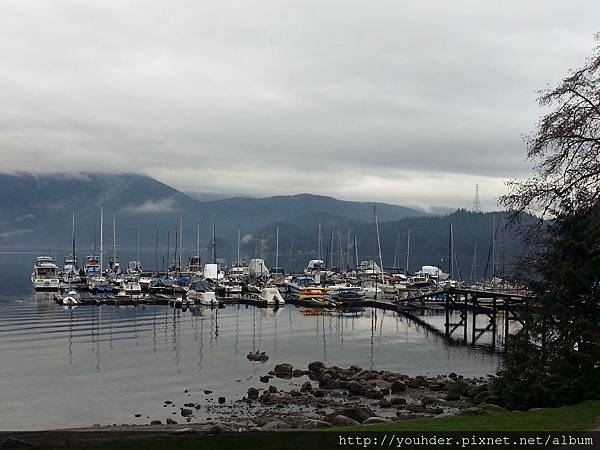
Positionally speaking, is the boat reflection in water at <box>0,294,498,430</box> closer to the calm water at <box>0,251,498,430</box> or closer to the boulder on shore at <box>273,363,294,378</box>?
the calm water at <box>0,251,498,430</box>

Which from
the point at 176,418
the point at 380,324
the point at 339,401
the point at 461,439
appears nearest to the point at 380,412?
the point at 339,401

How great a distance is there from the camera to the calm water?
139 feet

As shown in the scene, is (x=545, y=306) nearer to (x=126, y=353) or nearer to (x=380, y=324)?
(x=126, y=353)

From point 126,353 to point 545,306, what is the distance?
4201cm

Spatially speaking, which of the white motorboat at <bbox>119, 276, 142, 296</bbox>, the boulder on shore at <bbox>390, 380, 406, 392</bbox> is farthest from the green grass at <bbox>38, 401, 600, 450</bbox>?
the white motorboat at <bbox>119, 276, 142, 296</bbox>

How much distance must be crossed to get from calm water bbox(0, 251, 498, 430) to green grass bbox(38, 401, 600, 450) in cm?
1415

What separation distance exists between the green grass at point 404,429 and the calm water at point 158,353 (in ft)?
46.4

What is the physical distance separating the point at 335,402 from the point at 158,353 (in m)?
25.5

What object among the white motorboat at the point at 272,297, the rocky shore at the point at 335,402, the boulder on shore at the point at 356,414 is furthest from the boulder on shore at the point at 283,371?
the white motorboat at the point at 272,297

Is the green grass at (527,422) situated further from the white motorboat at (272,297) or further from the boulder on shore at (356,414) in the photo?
the white motorboat at (272,297)

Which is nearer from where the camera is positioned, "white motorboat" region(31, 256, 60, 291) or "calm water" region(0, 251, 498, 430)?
"calm water" region(0, 251, 498, 430)

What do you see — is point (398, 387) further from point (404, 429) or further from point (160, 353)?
point (160, 353)

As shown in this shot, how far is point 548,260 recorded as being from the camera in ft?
97.1

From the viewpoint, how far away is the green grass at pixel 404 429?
19906mm
